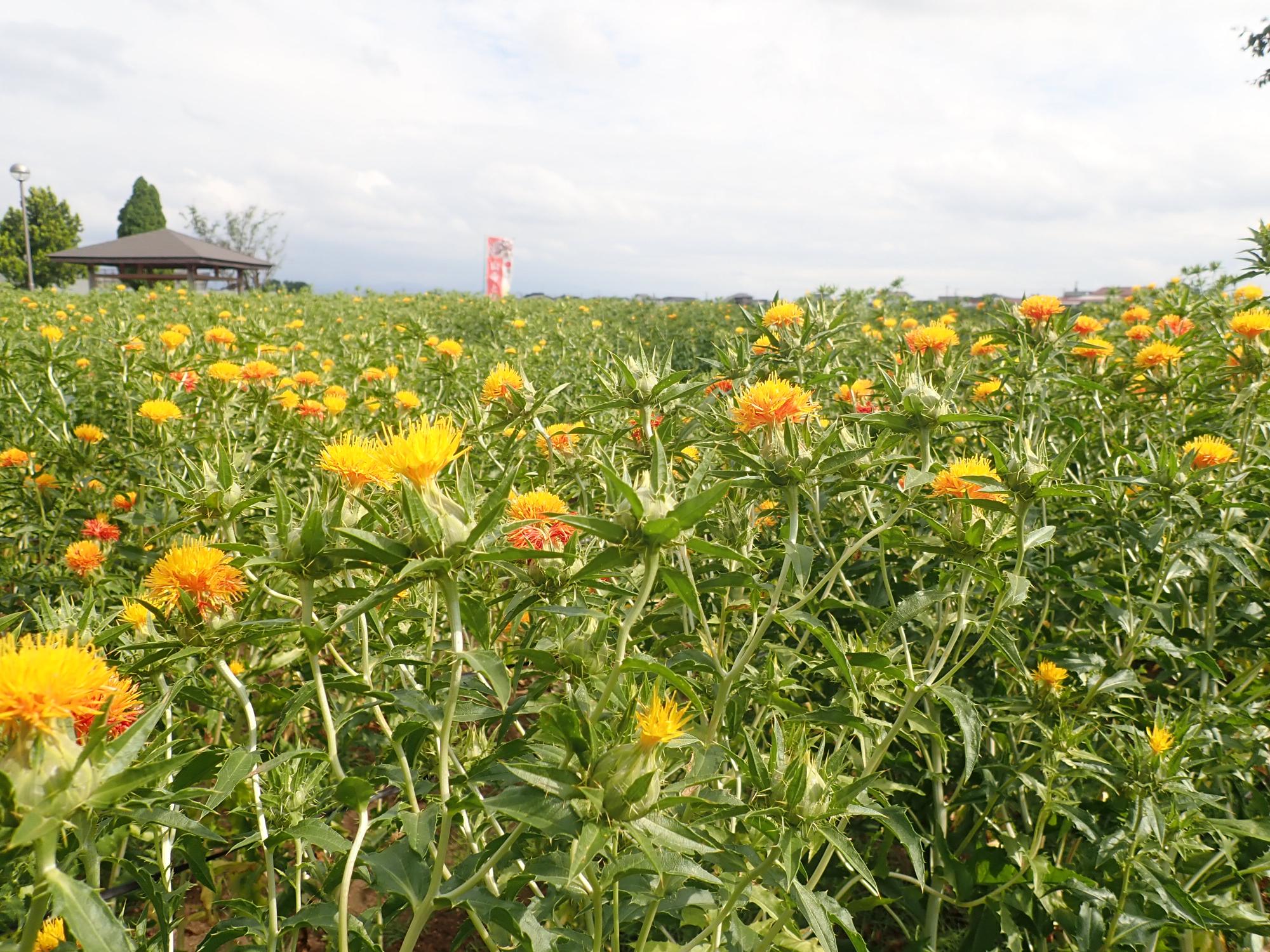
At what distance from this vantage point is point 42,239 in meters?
46.1

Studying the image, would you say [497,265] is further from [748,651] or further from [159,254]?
[159,254]

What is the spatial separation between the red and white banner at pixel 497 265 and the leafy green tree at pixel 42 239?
34.0 meters

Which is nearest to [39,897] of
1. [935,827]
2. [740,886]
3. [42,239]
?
[740,886]

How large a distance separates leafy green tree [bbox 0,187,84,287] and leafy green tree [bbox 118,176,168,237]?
425 inches

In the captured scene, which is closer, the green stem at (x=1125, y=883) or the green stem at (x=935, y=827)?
the green stem at (x=1125, y=883)

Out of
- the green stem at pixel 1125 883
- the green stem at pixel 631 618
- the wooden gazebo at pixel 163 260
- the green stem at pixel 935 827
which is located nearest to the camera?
the green stem at pixel 631 618

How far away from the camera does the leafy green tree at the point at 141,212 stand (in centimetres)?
6131

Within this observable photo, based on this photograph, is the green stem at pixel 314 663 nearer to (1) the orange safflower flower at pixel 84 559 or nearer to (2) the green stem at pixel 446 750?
(2) the green stem at pixel 446 750

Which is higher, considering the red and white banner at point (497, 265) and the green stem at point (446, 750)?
the red and white banner at point (497, 265)

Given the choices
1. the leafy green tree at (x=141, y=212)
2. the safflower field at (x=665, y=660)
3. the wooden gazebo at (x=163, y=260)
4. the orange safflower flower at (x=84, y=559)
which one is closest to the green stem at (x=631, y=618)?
the safflower field at (x=665, y=660)

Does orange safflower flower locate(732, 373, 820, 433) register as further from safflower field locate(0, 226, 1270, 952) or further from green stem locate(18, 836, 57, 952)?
green stem locate(18, 836, 57, 952)

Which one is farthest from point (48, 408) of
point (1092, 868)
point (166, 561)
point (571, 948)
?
point (1092, 868)

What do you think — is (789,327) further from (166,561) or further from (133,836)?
(133,836)

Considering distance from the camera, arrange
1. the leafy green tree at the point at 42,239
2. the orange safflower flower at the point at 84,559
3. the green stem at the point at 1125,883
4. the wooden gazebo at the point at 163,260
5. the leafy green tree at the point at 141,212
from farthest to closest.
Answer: the leafy green tree at the point at 141,212 → the leafy green tree at the point at 42,239 → the wooden gazebo at the point at 163,260 → the orange safflower flower at the point at 84,559 → the green stem at the point at 1125,883
